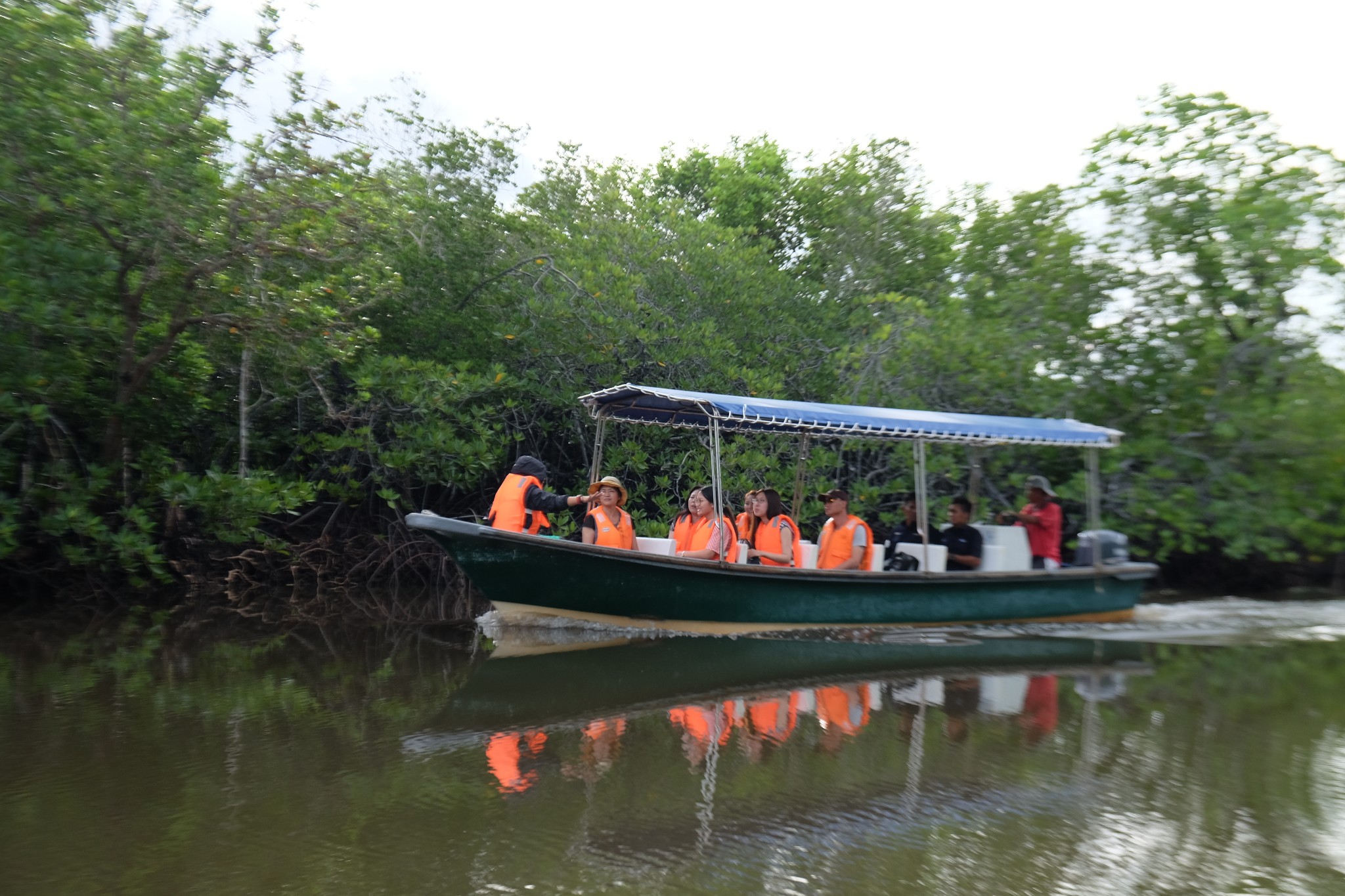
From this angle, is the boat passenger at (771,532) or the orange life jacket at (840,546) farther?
the orange life jacket at (840,546)

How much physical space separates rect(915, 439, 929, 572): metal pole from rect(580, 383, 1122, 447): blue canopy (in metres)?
0.31

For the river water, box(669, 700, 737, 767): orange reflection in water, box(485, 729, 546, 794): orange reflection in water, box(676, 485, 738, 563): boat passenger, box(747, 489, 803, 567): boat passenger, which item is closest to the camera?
the river water

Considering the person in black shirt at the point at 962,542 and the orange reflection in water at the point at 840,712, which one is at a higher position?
the person in black shirt at the point at 962,542

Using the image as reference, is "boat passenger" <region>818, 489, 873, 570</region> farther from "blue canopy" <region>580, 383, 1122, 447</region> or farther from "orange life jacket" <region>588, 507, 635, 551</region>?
"orange life jacket" <region>588, 507, 635, 551</region>

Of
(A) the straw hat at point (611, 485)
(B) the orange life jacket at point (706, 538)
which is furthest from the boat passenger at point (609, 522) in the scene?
(B) the orange life jacket at point (706, 538)

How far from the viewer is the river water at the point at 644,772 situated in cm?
374

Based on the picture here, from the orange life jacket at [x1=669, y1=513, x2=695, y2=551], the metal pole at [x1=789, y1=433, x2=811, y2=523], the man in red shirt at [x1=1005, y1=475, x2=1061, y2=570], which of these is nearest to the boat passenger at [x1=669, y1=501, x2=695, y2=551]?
the orange life jacket at [x1=669, y1=513, x2=695, y2=551]

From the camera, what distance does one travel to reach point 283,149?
401 inches

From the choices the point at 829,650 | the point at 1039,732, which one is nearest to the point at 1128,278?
the point at 829,650

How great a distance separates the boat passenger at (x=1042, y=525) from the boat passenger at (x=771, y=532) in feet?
8.76

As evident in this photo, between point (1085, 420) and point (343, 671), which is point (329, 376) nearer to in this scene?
point (343, 671)

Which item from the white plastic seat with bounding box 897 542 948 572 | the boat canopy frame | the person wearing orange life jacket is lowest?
the white plastic seat with bounding box 897 542 948 572

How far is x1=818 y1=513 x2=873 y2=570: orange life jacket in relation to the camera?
998 cm

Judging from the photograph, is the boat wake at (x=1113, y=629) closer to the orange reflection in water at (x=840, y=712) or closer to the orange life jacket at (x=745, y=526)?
the orange life jacket at (x=745, y=526)
